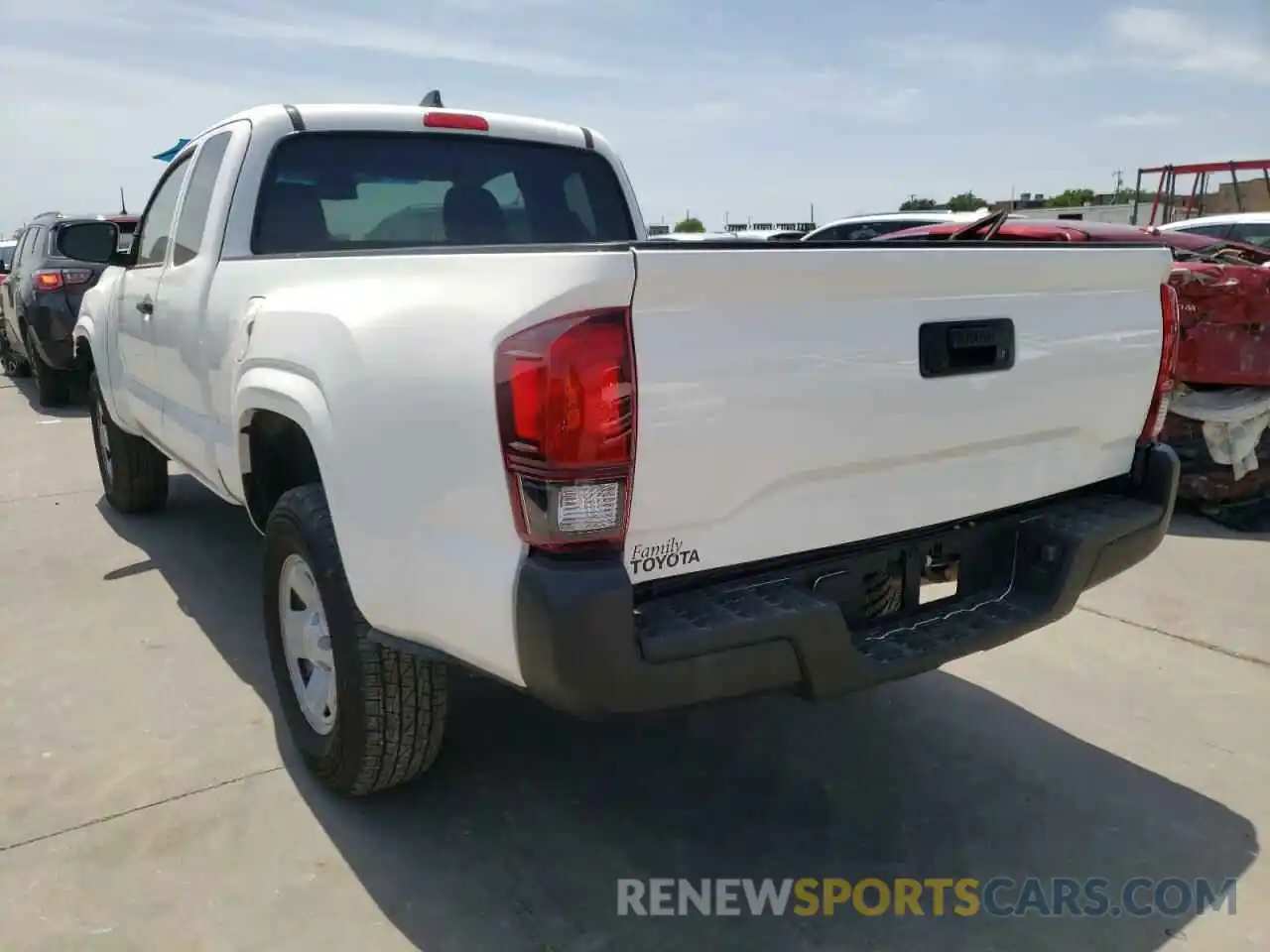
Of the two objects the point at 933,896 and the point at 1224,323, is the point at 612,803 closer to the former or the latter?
the point at 933,896

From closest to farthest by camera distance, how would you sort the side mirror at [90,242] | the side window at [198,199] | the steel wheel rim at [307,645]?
the steel wheel rim at [307,645]
the side window at [198,199]
the side mirror at [90,242]

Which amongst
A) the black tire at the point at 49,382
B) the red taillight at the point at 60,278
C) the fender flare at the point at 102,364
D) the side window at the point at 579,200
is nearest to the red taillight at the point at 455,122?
the side window at the point at 579,200

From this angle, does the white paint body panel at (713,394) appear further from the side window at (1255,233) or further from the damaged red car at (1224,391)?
the side window at (1255,233)

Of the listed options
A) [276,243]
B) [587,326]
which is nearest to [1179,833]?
[587,326]

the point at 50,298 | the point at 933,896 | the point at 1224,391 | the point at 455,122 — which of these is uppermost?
the point at 455,122

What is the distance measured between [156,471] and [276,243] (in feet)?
8.78

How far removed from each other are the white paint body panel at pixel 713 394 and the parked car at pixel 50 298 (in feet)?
25.2

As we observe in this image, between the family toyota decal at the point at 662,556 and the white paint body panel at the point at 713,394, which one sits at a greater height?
the white paint body panel at the point at 713,394

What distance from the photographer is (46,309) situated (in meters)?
9.35

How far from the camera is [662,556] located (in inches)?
80.6

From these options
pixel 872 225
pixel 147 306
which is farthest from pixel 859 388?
pixel 872 225

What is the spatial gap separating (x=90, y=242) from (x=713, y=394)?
405cm

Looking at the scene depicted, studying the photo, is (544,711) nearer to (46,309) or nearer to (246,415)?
(246,415)

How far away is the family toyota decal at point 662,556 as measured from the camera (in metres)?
2.02
